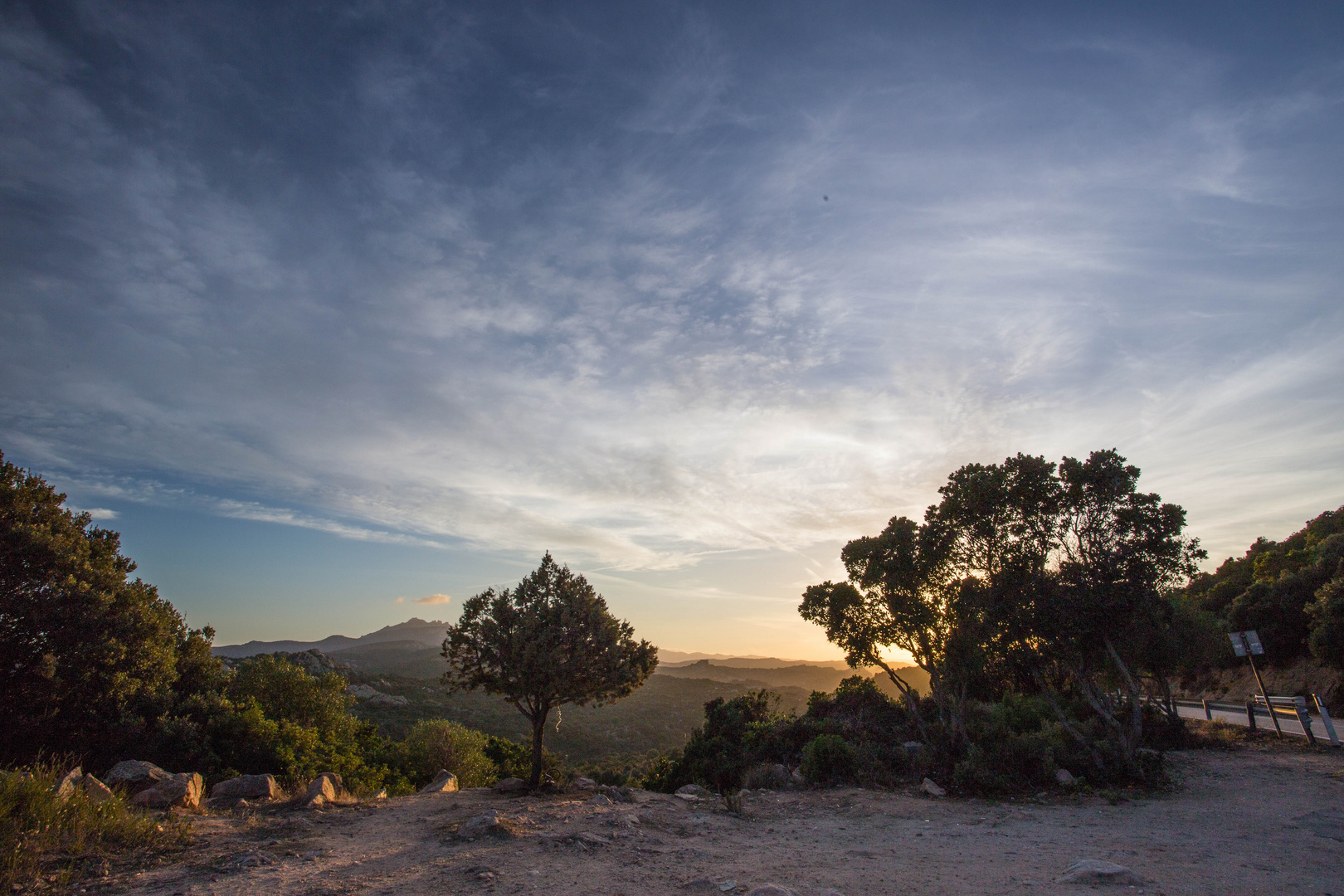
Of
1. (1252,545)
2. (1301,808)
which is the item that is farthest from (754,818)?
(1252,545)

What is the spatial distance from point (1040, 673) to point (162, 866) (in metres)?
19.7

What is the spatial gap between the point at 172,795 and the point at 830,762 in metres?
16.0

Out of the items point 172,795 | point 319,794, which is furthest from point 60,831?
point 319,794

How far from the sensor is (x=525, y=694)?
14.0 meters

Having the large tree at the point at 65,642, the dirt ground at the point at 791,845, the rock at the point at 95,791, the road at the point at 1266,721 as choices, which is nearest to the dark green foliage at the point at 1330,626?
the road at the point at 1266,721

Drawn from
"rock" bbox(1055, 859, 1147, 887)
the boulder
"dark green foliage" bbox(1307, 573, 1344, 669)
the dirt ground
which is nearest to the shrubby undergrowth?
the dirt ground

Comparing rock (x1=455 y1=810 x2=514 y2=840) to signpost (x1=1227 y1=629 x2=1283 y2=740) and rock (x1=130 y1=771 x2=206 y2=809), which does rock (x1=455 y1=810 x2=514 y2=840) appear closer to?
rock (x1=130 y1=771 x2=206 y2=809)

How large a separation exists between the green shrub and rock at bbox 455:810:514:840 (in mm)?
10288

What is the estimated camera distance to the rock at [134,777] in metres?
11.0

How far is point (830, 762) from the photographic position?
16.8 meters

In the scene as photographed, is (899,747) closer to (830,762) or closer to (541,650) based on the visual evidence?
(830,762)

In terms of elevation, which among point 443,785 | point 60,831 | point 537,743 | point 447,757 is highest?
point 60,831

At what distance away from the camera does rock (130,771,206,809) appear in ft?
33.5

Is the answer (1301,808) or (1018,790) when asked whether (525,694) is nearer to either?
(1018,790)
